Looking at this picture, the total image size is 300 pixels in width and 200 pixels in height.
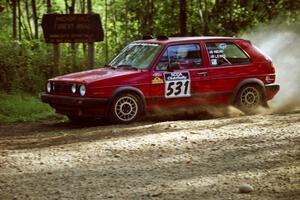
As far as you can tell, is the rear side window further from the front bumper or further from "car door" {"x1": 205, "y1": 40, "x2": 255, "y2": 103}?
the front bumper

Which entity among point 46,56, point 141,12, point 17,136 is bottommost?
point 17,136

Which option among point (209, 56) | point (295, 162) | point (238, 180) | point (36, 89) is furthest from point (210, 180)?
point (36, 89)

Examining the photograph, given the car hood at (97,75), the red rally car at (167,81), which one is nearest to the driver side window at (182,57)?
the red rally car at (167,81)

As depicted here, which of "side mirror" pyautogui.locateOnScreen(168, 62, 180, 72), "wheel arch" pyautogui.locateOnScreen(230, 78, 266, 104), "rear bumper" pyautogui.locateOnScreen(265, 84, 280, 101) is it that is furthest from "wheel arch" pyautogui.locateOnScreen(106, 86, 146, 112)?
"rear bumper" pyautogui.locateOnScreen(265, 84, 280, 101)

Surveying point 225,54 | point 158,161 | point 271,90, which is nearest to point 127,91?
point 225,54

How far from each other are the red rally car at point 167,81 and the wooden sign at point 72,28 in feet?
8.90

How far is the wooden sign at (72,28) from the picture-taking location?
51.0 ft

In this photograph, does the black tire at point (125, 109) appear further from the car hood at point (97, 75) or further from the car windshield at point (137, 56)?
the car windshield at point (137, 56)

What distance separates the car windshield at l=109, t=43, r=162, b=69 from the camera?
39.5 feet

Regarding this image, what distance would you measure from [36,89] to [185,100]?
587cm

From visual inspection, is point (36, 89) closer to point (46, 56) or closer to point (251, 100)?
point (46, 56)

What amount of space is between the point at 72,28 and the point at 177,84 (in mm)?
4825

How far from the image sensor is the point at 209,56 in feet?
41.0

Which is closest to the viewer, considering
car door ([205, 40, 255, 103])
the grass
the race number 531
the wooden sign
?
the race number 531
